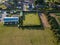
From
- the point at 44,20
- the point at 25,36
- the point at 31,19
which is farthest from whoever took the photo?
the point at 44,20

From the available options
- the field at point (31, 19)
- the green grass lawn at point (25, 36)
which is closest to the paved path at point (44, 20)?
the field at point (31, 19)

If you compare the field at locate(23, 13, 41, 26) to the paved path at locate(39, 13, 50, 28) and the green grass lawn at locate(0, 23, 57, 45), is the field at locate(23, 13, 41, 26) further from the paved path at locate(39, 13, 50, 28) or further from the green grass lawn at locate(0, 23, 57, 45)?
the green grass lawn at locate(0, 23, 57, 45)

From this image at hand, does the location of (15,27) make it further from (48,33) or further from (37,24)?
(48,33)

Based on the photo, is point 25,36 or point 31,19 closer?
point 25,36

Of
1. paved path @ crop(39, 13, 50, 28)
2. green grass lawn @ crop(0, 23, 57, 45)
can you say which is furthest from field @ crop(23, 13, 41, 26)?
green grass lawn @ crop(0, 23, 57, 45)

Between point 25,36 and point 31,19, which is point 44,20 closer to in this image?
point 31,19

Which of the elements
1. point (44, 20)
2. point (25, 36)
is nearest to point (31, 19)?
point (44, 20)
